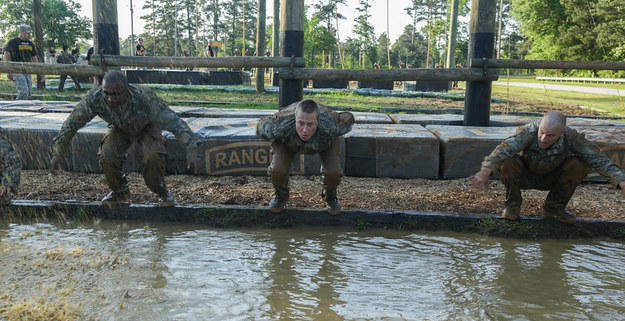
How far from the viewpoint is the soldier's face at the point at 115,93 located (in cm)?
412

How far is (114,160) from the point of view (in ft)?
14.7

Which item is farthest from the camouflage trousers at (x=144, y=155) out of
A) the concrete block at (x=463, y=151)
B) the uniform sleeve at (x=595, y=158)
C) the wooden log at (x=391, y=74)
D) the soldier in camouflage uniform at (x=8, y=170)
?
the uniform sleeve at (x=595, y=158)

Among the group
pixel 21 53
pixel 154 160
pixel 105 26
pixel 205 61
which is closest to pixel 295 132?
pixel 154 160

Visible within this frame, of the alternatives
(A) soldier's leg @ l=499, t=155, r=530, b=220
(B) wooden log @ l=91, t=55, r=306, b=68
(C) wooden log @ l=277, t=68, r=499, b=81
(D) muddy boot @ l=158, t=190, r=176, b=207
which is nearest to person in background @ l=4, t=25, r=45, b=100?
(B) wooden log @ l=91, t=55, r=306, b=68

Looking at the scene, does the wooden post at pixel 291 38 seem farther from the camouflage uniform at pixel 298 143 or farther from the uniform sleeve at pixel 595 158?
the uniform sleeve at pixel 595 158

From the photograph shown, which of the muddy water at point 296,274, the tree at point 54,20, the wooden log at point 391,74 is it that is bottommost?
Answer: the muddy water at point 296,274

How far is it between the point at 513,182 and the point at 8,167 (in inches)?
165

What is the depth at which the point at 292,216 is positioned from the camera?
176 inches

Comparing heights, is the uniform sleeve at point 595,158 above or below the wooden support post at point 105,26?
below

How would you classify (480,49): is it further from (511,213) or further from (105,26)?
(105,26)

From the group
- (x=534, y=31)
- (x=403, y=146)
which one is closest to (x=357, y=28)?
(x=534, y=31)

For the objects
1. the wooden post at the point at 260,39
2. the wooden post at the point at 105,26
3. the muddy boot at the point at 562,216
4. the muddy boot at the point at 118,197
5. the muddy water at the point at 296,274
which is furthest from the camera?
the wooden post at the point at 260,39

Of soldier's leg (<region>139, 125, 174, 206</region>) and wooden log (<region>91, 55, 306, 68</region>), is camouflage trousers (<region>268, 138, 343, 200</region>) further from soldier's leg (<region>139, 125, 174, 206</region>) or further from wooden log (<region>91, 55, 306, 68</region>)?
wooden log (<region>91, 55, 306, 68</region>)

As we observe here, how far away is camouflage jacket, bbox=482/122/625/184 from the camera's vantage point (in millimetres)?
4016
